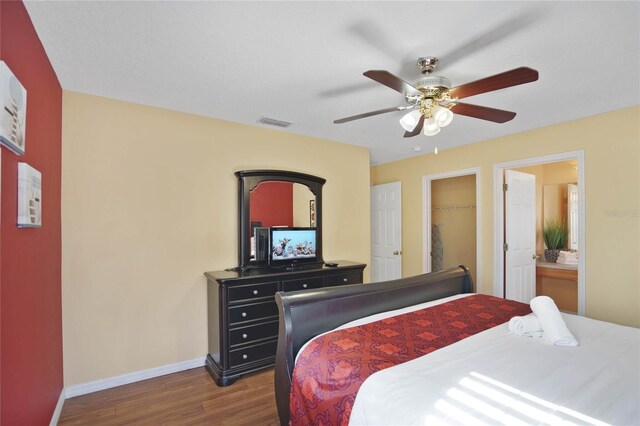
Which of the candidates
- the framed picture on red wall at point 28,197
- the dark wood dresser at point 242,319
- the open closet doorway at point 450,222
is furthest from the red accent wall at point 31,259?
the open closet doorway at point 450,222

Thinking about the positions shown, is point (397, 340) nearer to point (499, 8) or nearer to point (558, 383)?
point (558, 383)

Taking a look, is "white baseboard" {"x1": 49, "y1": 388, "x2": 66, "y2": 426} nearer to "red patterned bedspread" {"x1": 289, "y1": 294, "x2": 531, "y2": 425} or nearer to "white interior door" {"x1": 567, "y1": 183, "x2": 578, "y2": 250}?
"red patterned bedspread" {"x1": 289, "y1": 294, "x2": 531, "y2": 425}

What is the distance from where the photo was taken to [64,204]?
98.1 inches

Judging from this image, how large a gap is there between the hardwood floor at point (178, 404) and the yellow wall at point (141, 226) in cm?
21

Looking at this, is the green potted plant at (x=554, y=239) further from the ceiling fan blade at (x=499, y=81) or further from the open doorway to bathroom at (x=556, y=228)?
the ceiling fan blade at (x=499, y=81)

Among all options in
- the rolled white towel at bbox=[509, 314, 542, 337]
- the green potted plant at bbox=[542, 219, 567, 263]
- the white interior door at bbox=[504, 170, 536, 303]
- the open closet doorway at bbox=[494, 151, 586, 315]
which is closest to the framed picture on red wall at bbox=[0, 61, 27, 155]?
the rolled white towel at bbox=[509, 314, 542, 337]

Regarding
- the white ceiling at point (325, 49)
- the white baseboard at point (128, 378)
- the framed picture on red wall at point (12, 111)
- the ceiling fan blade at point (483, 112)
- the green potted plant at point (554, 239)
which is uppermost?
the white ceiling at point (325, 49)

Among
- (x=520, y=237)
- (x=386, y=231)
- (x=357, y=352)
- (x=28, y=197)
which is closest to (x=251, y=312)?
(x=357, y=352)

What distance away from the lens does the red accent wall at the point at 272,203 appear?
3.40 meters

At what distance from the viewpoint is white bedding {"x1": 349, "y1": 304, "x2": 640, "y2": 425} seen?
1090mm

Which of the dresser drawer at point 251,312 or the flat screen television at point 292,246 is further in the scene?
the flat screen television at point 292,246

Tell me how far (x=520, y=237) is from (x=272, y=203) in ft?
10.5

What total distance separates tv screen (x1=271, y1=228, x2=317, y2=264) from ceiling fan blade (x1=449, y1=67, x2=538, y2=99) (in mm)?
2207

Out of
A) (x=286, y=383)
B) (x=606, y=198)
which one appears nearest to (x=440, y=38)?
(x=286, y=383)
